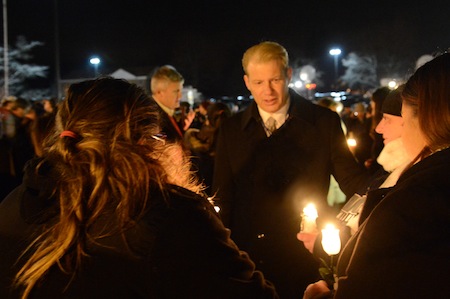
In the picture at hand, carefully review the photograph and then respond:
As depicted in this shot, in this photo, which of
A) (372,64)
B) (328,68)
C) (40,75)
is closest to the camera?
(40,75)

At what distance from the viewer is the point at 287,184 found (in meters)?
4.08

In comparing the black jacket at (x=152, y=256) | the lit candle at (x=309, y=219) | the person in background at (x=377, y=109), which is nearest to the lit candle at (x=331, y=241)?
the lit candle at (x=309, y=219)

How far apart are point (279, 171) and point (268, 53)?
994 mm

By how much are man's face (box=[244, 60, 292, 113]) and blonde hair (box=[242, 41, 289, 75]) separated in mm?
35

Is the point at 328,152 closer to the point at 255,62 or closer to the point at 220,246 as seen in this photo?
the point at 255,62

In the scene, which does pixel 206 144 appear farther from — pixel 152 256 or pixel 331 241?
pixel 152 256

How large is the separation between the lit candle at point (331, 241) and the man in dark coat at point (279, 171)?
122 cm

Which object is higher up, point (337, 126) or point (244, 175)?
point (337, 126)

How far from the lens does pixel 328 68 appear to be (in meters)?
66.8

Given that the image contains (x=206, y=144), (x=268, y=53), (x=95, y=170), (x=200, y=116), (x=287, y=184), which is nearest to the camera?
(x=95, y=170)

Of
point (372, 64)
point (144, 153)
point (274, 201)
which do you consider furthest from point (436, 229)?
point (372, 64)

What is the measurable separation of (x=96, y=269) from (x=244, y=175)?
261 cm

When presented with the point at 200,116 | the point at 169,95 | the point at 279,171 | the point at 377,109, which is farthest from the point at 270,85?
the point at 200,116

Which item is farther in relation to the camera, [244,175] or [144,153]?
[244,175]
